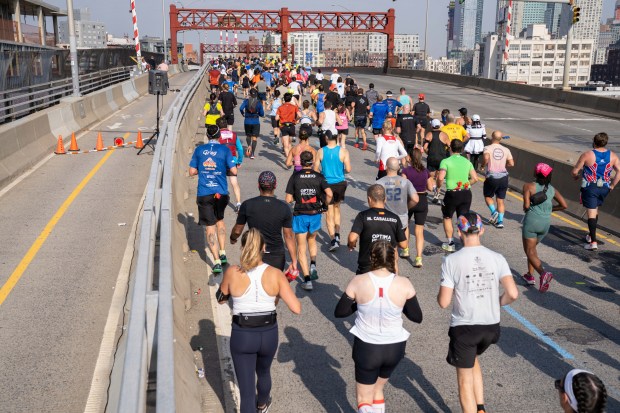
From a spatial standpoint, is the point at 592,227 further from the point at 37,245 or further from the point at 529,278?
the point at 37,245

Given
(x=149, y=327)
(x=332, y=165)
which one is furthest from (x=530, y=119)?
(x=149, y=327)

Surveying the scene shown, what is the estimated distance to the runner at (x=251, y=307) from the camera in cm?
546

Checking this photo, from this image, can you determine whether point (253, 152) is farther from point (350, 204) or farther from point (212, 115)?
point (350, 204)

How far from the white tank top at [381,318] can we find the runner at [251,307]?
69 cm

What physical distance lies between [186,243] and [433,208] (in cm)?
612

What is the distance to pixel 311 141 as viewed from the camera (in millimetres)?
23328

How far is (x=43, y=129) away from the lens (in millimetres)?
19406

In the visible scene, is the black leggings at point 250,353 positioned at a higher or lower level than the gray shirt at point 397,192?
lower

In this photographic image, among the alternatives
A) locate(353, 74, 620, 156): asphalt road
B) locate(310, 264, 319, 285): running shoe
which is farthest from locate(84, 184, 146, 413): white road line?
locate(353, 74, 620, 156): asphalt road

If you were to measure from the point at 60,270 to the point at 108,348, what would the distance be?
291 cm

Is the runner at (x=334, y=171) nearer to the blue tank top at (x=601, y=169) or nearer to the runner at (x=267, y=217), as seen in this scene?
the runner at (x=267, y=217)

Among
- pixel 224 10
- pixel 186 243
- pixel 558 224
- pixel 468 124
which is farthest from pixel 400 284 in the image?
pixel 224 10

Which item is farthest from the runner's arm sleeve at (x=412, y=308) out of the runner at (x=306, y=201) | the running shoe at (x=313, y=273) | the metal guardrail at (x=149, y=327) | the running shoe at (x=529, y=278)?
the running shoe at (x=529, y=278)

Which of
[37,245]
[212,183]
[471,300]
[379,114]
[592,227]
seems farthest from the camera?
[379,114]
